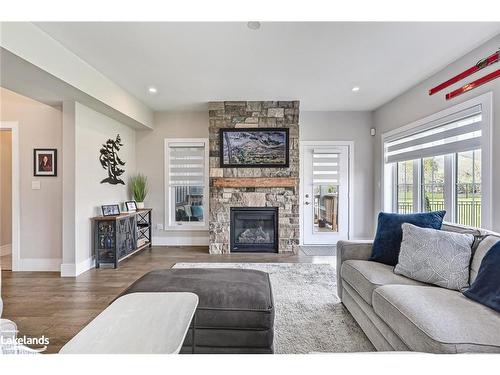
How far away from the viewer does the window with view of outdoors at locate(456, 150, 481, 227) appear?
285 centimetres

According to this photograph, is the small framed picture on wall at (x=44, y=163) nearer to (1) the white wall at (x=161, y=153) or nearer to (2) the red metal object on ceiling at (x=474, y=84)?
(1) the white wall at (x=161, y=153)

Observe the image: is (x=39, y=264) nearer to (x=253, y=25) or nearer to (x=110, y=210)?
(x=110, y=210)

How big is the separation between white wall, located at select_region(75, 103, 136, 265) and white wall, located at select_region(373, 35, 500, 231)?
465 centimetres

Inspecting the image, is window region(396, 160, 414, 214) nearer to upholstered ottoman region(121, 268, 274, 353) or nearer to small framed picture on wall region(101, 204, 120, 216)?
upholstered ottoman region(121, 268, 274, 353)

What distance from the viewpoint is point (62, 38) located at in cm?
252

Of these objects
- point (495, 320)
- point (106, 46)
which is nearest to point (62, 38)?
point (106, 46)

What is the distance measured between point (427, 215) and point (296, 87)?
2485 mm

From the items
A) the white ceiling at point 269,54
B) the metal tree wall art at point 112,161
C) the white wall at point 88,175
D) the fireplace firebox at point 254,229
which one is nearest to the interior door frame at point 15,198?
the white wall at point 88,175

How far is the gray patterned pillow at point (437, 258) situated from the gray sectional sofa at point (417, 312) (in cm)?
5

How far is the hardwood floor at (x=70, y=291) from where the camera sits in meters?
2.19

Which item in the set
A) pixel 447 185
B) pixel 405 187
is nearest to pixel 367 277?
pixel 447 185

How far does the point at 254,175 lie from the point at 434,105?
2.75 metres
